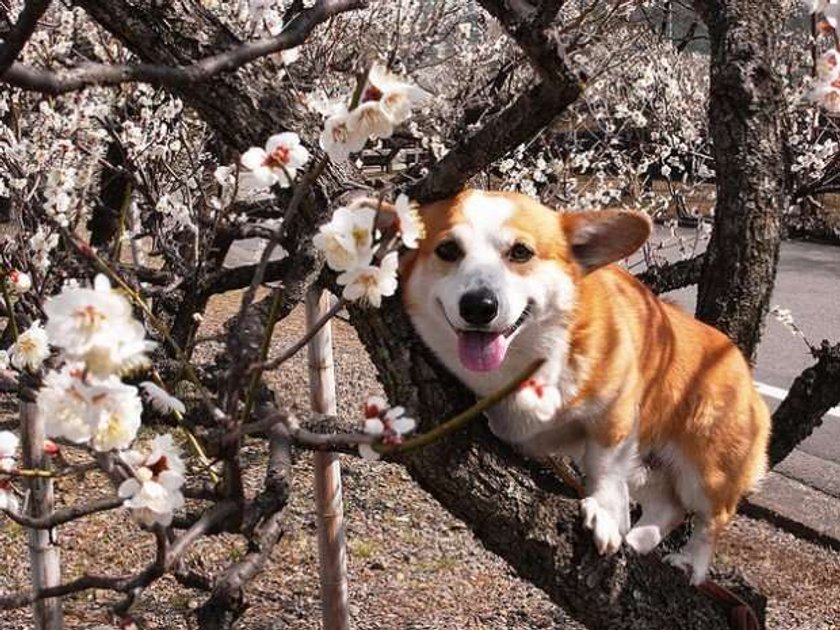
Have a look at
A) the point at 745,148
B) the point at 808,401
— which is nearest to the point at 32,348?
the point at 745,148

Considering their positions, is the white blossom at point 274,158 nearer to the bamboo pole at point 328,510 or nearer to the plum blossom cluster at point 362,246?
the plum blossom cluster at point 362,246

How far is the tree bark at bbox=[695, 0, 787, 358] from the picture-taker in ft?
8.51

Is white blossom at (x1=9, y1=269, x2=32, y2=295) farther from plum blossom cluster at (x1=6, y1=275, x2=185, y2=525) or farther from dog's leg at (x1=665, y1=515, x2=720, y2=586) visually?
dog's leg at (x1=665, y1=515, x2=720, y2=586)

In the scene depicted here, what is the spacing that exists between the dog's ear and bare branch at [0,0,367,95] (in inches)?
41.7

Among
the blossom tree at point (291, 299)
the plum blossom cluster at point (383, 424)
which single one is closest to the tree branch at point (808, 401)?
the blossom tree at point (291, 299)

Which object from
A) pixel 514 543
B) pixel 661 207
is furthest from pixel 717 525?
pixel 661 207

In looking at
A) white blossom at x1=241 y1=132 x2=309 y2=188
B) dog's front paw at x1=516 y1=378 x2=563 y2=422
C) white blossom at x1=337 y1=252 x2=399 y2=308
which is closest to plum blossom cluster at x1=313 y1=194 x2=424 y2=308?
white blossom at x1=337 y1=252 x2=399 y2=308

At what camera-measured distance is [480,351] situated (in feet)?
7.12

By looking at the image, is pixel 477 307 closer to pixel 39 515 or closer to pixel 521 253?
pixel 521 253

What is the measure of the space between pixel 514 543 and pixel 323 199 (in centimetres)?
79

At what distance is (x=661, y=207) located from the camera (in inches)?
275

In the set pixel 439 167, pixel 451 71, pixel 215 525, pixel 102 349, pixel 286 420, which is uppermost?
pixel 451 71

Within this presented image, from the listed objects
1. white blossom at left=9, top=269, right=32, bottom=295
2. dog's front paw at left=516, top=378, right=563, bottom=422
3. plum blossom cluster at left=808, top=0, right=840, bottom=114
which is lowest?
dog's front paw at left=516, top=378, right=563, bottom=422

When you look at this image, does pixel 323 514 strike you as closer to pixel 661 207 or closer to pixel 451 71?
pixel 661 207
